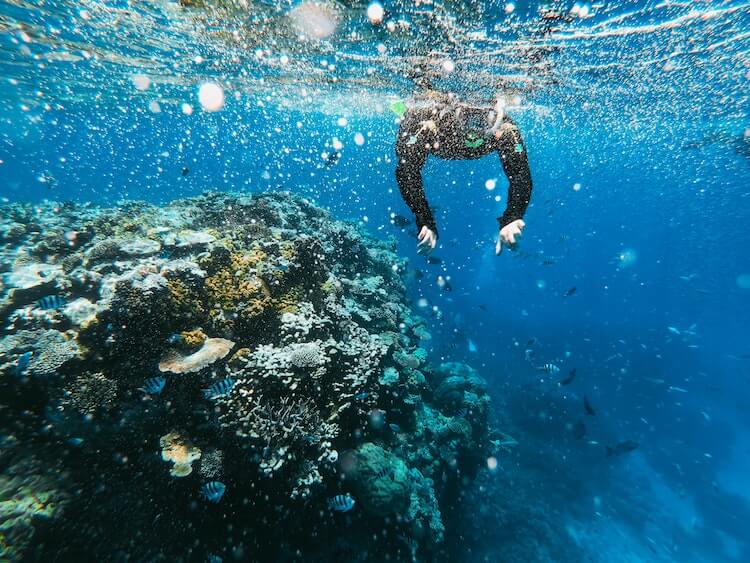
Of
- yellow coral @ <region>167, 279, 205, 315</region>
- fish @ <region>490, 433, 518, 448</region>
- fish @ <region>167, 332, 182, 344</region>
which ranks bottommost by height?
fish @ <region>490, 433, 518, 448</region>

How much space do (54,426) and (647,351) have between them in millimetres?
42204

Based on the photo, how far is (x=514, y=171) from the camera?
347 cm

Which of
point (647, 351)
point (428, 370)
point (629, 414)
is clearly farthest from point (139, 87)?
point (647, 351)

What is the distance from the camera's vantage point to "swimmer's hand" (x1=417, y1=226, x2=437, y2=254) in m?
3.17

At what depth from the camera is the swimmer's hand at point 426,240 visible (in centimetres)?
317

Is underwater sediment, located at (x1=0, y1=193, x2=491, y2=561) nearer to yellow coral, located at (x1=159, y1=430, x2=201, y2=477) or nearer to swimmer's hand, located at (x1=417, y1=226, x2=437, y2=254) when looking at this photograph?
yellow coral, located at (x1=159, y1=430, x2=201, y2=477)

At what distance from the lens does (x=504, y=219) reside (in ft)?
10.8

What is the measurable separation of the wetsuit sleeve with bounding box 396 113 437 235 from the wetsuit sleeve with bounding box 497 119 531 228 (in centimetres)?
72

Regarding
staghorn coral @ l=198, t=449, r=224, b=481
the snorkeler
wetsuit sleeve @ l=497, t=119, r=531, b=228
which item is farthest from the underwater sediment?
wetsuit sleeve @ l=497, t=119, r=531, b=228

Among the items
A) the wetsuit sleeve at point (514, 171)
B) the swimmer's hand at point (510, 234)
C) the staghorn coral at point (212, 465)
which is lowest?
the staghorn coral at point (212, 465)

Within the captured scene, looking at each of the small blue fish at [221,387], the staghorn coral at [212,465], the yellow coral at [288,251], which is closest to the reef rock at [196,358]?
the small blue fish at [221,387]

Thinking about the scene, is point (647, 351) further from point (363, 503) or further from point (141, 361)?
point (141, 361)

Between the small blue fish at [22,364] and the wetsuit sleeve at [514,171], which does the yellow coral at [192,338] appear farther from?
the wetsuit sleeve at [514,171]

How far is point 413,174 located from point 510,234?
114 cm
